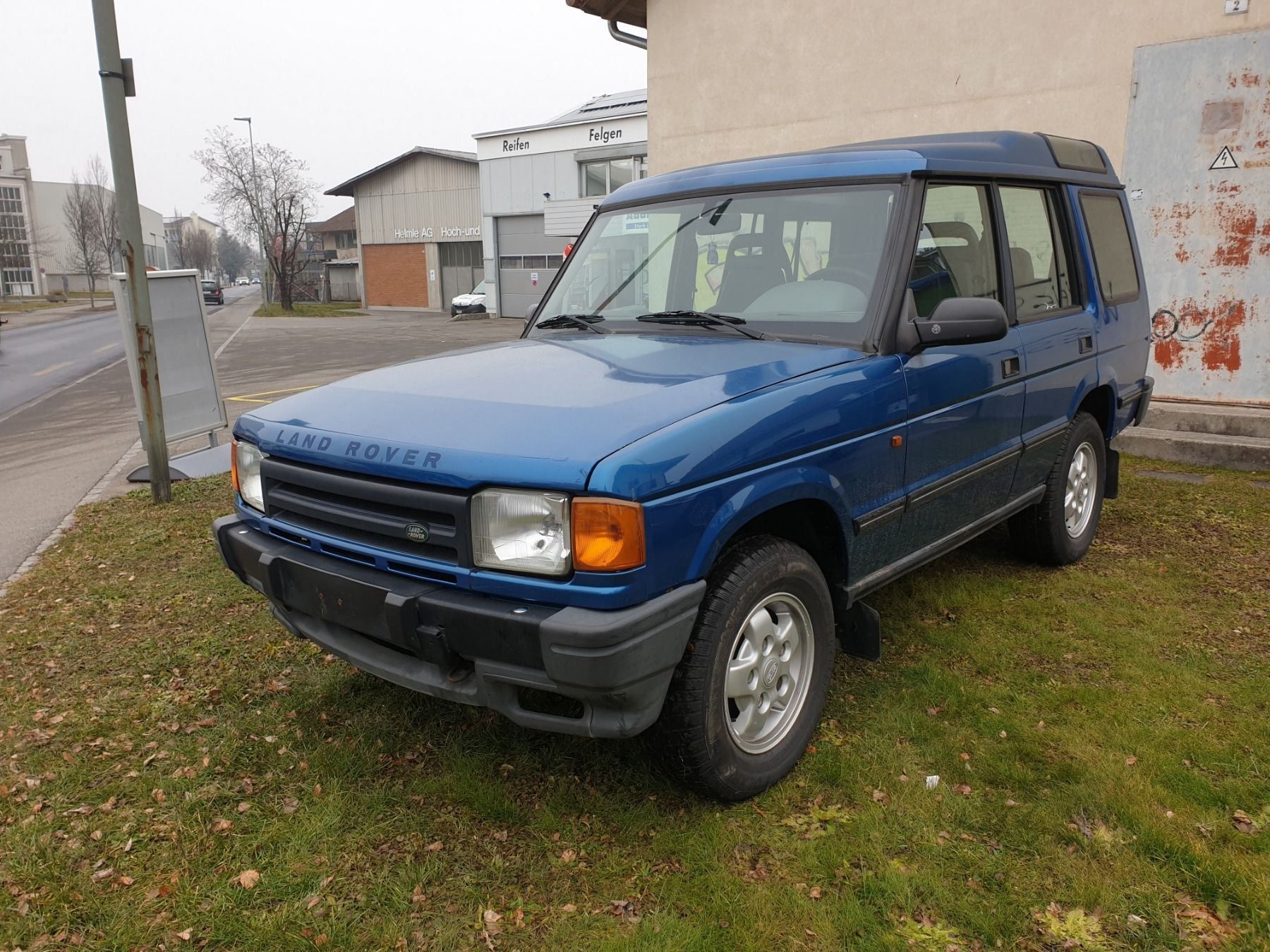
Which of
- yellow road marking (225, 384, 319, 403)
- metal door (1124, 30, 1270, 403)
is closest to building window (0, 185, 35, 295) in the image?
→ yellow road marking (225, 384, 319, 403)

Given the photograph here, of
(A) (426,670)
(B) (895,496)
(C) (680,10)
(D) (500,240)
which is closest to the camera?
(A) (426,670)

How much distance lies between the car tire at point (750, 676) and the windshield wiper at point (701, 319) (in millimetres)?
913

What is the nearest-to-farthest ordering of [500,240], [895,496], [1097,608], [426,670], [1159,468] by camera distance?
[426,670], [895,496], [1097,608], [1159,468], [500,240]

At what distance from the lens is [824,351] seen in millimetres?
3221

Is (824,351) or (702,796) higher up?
(824,351)

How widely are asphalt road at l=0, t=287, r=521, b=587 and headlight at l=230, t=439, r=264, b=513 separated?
3148 millimetres

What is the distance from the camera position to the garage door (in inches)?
1464

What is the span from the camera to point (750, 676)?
293cm

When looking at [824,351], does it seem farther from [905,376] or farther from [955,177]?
[955,177]

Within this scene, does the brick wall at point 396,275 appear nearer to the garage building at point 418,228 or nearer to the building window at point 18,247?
the garage building at point 418,228

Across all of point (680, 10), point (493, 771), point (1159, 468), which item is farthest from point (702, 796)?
point (680, 10)

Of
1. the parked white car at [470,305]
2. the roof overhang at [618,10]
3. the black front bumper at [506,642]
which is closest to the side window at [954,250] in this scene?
the black front bumper at [506,642]

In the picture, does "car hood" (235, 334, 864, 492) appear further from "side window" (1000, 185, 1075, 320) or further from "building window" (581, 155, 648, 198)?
"building window" (581, 155, 648, 198)

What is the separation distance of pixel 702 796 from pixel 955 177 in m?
2.63
